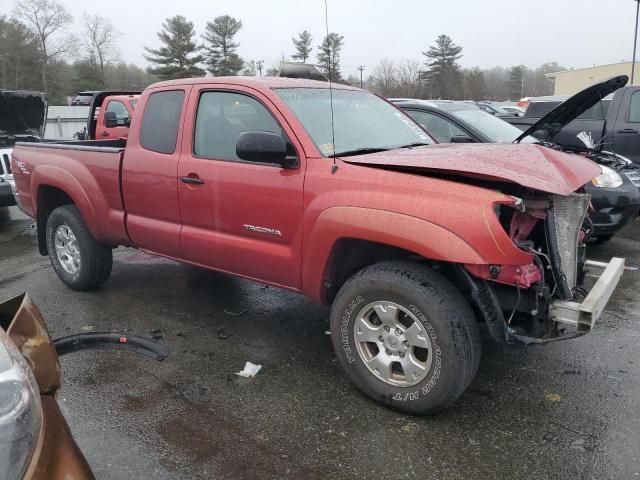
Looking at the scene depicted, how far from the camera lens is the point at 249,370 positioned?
3664 millimetres

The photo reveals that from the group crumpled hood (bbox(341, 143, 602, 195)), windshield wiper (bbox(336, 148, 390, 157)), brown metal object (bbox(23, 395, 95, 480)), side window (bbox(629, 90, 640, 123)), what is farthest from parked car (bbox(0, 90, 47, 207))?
side window (bbox(629, 90, 640, 123))

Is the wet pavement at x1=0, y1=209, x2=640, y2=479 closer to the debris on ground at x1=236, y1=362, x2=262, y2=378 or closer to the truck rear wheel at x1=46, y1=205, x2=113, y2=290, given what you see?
the debris on ground at x1=236, y1=362, x2=262, y2=378

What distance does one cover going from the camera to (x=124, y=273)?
5.96 m

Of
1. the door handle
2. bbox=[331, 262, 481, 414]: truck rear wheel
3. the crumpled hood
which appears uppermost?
the crumpled hood

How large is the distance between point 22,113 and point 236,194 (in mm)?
7754

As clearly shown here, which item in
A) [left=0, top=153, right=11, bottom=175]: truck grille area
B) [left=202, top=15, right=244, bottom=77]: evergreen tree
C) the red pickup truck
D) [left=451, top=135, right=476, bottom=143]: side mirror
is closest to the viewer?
the red pickup truck

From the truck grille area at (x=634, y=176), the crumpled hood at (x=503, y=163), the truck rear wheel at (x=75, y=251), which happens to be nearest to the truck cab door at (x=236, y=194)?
the crumpled hood at (x=503, y=163)

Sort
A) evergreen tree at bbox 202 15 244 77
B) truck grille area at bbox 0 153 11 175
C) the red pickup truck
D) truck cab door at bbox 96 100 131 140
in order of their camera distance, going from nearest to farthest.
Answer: the red pickup truck < truck grille area at bbox 0 153 11 175 < truck cab door at bbox 96 100 131 140 < evergreen tree at bbox 202 15 244 77

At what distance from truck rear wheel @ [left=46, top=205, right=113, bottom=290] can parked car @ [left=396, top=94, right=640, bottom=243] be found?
3.84m

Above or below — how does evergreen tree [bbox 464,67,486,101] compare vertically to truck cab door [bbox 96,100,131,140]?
above

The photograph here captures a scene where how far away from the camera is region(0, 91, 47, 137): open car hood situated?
919 centimetres

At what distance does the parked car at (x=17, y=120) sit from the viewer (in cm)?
860

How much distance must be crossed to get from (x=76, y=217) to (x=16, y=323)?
11.3 ft

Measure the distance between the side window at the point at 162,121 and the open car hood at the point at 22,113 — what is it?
6037 millimetres
